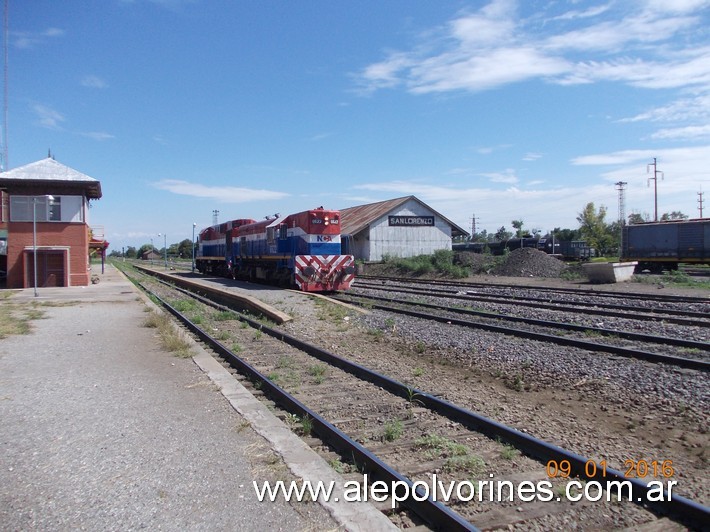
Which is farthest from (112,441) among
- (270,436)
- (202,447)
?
(270,436)

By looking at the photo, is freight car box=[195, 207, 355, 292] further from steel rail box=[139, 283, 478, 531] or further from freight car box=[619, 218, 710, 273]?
freight car box=[619, 218, 710, 273]

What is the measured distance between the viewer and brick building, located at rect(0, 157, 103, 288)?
1072 inches

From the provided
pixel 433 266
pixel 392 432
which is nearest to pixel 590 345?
pixel 392 432

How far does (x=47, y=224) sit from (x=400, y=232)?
28295 mm

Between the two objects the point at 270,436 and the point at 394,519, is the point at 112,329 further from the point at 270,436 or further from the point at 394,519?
the point at 394,519

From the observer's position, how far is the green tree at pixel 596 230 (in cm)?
7281

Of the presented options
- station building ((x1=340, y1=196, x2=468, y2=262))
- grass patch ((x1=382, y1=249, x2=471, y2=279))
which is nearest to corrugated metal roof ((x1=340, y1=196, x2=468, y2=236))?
station building ((x1=340, y1=196, x2=468, y2=262))

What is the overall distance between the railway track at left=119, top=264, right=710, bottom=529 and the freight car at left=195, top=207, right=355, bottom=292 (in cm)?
1413

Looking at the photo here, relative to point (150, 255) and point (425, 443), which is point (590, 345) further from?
point (150, 255)

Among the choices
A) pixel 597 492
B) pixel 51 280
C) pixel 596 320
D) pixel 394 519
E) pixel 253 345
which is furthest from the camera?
pixel 51 280

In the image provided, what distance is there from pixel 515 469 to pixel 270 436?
7.53 feet

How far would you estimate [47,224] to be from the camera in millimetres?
27844

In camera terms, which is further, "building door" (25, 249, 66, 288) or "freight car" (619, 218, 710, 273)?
"freight car" (619, 218, 710, 273)

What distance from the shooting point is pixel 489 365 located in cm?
868
